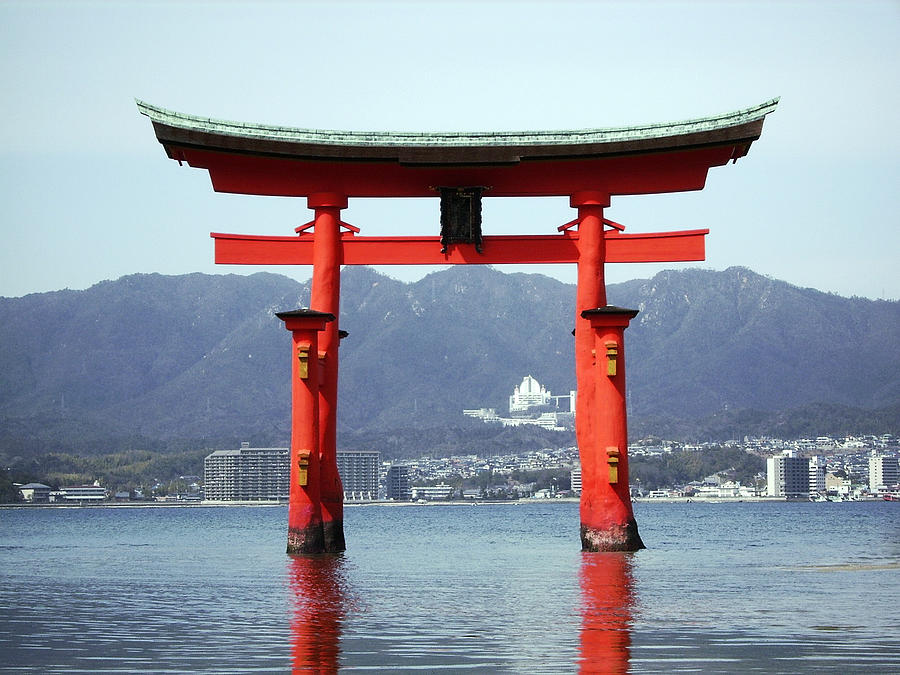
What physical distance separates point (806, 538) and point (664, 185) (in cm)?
2164

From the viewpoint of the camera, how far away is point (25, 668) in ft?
41.5

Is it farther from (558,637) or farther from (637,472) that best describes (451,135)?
(637,472)

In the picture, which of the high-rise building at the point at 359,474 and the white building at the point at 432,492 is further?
the high-rise building at the point at 359,474

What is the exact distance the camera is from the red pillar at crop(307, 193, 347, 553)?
27828 mm

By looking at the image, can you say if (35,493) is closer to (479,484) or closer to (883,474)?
(479,484)

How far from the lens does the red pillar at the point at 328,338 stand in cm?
2783

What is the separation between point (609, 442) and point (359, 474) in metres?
159

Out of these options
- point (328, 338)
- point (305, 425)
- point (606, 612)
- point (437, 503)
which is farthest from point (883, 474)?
point (606, 612)

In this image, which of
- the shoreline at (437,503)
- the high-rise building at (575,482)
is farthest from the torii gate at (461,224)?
the high-rise building at (575,482)

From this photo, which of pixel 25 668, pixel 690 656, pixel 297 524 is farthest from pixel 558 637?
pixel 297 524

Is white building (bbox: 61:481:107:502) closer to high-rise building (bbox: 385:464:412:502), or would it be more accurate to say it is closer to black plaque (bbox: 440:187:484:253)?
high-rise building (bbox: 385:464:412:502)

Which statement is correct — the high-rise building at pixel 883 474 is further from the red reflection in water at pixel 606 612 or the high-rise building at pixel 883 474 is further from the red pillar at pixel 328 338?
the red reflection in water at pixel 606 612

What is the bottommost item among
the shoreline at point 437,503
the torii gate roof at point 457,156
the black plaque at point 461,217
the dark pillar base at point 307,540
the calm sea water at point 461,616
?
the shoreline at point 437,503

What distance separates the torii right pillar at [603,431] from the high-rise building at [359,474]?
155369 millimetres
